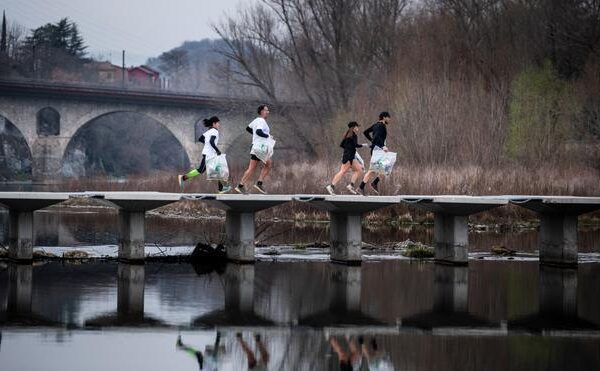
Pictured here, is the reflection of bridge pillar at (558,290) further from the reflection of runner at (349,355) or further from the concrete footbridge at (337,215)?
the reflection of runner at (349,355)

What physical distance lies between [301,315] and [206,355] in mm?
2998

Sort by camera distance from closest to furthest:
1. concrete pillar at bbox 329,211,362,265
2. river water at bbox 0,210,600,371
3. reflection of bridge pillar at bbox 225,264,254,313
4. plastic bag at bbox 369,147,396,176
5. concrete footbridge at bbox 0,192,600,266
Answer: river water at bbox 0,210,600,371 < reflection of bridge pillar at bbox 225,264,254,313 < concrete footbridge at bbox 0,192,600,266 < concrete pillar at bbox 329,211,362,265 < plastic bag at bbox 369,147,396,176

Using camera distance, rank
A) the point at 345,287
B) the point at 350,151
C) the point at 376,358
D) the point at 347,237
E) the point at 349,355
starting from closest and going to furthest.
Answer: the point at 376,358, the point at 349,355, the point at 345,287, the point at 350,151, the point at 347,237

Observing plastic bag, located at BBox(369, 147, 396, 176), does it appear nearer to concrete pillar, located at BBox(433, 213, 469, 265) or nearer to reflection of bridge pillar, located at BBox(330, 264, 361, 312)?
concrete pillar, located at BBox(433, 213, 469, 265)

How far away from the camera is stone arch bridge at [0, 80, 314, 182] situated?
234ft

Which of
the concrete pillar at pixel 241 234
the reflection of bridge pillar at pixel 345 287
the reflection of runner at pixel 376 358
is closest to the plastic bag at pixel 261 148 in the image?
the concrete pillar at pixel 241 234

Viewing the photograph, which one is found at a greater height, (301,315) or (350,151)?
(350,151)

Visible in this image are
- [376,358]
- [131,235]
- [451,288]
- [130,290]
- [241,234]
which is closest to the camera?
[376,358]

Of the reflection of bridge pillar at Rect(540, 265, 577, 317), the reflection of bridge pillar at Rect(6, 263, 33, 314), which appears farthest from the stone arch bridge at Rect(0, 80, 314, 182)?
the reflection of bridge pillar at Rect(6, 263, 33, 314)

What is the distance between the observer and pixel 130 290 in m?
16.6

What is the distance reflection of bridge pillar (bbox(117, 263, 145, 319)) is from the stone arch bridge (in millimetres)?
47796

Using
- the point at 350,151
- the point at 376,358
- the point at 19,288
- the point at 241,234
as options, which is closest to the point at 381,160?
the point at 350,151

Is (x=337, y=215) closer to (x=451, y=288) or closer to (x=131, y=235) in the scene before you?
(x=131, y=235)

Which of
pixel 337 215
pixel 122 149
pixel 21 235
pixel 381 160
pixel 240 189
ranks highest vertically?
pixel 122 149
